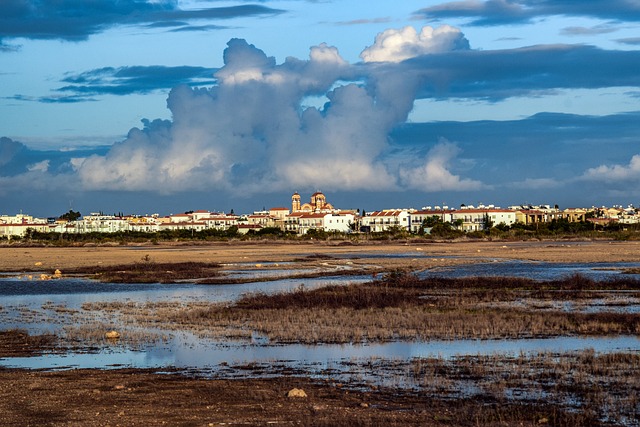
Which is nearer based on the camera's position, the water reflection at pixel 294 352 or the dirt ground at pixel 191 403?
the dirt ground at pixel 191 403

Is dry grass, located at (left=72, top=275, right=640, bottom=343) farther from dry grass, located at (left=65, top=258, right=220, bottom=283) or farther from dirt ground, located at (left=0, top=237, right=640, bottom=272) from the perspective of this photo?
dirt ground, located at (left=0, top=237, right=640, bottom=272)

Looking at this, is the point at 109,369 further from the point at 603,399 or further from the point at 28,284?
the point at 28,284

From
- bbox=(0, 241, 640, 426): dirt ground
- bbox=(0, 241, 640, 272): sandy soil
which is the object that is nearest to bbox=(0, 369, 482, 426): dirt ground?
bbox=(0, 241, 640, 426): dirt ground

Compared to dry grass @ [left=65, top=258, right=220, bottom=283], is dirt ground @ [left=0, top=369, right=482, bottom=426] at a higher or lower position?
lower

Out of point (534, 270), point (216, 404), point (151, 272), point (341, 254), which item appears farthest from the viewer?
point (341, 254)

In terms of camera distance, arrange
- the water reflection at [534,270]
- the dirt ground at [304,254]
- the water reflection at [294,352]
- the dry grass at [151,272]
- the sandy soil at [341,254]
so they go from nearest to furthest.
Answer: the water reflection at [294,352] < the water reflection at [534,270] < the dry grass at [151,272] < the sandy soil at [341,254] < the dirt ground at [304,254]

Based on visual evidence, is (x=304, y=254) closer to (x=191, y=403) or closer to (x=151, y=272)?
(x=151, y=272)

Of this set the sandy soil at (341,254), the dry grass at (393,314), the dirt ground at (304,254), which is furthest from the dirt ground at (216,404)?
the dirt ground at (304,254)

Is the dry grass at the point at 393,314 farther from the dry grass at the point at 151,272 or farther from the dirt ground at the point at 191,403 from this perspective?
the dry grass at the point at 151,272

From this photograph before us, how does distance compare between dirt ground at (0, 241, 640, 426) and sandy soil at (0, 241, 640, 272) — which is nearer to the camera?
dirt ground at (0, 241, 640, 426)

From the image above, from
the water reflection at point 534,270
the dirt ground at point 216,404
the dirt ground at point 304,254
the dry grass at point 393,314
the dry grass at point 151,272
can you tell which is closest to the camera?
the dirt ground at point 216,404

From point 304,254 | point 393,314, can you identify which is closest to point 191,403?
point 393,314

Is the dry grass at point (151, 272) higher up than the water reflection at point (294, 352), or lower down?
higher up

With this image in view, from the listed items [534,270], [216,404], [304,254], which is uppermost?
[304,254]
